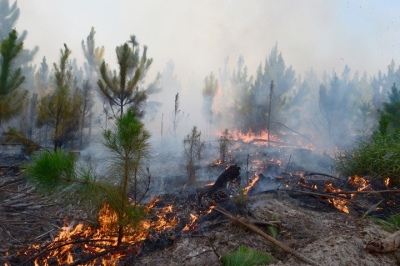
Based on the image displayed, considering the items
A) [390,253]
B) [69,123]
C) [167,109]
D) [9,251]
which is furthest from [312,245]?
[167,109]

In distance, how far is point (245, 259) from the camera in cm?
298

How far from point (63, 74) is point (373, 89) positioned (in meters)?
40.3

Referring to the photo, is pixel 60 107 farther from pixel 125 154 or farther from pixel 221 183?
pixel 125 154

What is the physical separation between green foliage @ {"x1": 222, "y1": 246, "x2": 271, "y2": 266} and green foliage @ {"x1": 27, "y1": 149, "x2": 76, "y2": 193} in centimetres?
181

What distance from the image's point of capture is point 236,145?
1680 centimetres

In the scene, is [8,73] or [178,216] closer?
[178,216]

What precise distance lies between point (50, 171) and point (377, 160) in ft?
21.5

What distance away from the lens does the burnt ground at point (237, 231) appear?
336 centimetres

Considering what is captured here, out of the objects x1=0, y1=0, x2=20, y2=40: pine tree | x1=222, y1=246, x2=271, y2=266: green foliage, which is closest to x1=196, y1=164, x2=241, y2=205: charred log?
x1=222, y1=246, x2=271, y2=266: green foliage

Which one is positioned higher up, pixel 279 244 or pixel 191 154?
pixel 191 154

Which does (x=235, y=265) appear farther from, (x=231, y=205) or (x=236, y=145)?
(x=236, y=145)

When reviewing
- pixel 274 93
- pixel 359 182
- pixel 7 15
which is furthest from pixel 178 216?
pixel 7 15

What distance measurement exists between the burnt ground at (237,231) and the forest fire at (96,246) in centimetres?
20

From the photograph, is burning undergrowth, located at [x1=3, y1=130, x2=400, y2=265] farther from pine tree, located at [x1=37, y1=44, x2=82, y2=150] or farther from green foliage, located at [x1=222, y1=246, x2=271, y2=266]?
pine tree, located at [x1=37, y1=44, x2=82, y2=150]
